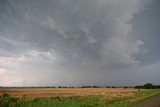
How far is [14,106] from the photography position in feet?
91.2

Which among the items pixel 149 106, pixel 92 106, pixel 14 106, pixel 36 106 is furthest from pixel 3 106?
pixel 149 106

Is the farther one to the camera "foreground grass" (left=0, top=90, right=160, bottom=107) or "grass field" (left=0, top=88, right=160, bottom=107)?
"grass field" (left=0, top=88, right=160, bottom=107)

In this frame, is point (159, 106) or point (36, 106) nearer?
point (159, 106)

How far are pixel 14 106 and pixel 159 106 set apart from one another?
15.1 m

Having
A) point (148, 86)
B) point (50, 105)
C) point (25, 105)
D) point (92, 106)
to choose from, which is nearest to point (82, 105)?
point (92, 106)

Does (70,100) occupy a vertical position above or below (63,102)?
above

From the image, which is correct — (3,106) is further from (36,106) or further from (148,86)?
(148,86)

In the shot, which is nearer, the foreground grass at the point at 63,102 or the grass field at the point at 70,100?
the foreground grass at the point at 63,102

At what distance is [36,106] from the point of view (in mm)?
28406

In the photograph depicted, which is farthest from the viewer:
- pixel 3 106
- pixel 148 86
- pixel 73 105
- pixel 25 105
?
pixel 148 86

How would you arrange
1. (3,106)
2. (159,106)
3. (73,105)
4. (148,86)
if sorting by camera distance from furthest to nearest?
(148,86)
(73,105)
(3,106)
(159,106)

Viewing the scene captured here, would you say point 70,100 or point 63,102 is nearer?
point 63,102

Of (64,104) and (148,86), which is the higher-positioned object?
(148,86)

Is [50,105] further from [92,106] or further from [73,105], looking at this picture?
[92,106]
